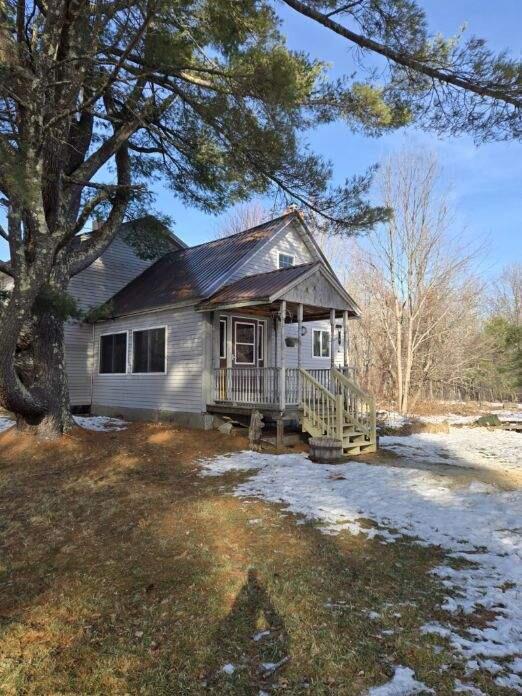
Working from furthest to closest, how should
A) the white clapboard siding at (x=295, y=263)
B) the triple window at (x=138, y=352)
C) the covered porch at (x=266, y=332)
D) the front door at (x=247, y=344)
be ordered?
the white clapboard siding at (x=295, y=263) → the triple window at (x=138, y=352) → the front door at (x=247, y=344) → the covered porch at (x=266, y=332)

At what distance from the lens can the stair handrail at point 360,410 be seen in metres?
10.1

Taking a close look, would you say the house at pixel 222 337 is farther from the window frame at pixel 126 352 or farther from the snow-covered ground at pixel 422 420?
the snow-covered ground at pixel 422 420

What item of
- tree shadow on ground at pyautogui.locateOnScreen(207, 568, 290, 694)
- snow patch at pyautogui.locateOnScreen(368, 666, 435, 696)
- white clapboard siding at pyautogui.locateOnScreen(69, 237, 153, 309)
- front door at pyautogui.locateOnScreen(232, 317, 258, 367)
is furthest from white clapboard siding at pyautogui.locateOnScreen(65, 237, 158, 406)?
snow patch at pyautogui.locateOnScreen(368, 666, 435, 696)

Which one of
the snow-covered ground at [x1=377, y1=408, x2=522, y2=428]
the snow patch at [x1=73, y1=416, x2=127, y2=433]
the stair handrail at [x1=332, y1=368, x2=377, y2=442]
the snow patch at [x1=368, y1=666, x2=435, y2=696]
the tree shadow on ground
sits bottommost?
the tree shadow on ground

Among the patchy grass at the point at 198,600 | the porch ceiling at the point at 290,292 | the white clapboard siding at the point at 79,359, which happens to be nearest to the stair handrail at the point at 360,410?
the porch ceiling at the point at 290,292

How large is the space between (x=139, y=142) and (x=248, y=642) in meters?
11.1

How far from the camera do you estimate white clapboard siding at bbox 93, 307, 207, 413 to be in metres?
11.6

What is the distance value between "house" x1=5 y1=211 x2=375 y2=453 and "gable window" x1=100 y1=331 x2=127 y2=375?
32 millimetres

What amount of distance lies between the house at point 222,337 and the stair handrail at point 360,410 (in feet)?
0.09

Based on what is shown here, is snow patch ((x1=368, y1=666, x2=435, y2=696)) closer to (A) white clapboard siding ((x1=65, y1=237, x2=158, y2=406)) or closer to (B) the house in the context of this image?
(B) the house

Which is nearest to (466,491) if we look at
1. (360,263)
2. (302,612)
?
(302,612)

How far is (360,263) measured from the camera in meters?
25.4

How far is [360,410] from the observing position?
34.4 ft

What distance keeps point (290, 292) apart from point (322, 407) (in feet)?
8.46
